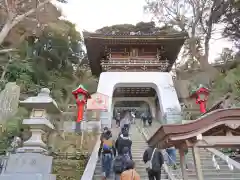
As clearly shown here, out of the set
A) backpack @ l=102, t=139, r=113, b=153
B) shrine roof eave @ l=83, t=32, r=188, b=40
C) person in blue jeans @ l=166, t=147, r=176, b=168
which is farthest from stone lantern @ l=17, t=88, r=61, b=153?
shrine roof eave @ l=83, t=32, r=188, b=40

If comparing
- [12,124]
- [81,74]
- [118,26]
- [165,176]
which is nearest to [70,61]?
[81,74]

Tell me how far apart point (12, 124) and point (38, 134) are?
4083 millimetres

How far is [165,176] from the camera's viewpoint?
24.3 ft

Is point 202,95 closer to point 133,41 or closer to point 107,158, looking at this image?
point 133,41

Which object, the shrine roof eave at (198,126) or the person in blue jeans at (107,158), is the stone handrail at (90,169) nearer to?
the person in blue jeans at (107,158)

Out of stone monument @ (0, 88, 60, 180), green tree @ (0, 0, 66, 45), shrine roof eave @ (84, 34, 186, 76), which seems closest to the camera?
stone monument @ (0, 88, 60, 180)

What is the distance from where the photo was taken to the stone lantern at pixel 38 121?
6.61 meters

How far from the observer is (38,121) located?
679 centimetres

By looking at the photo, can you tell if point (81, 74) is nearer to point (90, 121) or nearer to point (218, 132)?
point (90, 121)

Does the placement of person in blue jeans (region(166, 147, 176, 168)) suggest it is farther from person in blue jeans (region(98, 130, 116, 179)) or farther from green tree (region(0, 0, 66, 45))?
green tree (region(0, 0, 66, 45))

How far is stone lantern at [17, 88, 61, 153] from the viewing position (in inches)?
260

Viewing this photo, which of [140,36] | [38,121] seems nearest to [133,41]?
[140,36]

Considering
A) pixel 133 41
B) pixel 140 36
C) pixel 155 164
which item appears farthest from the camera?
pixel 133 41

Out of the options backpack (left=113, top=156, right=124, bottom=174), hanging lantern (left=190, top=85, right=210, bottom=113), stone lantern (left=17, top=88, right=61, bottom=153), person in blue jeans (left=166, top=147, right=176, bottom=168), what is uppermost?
hanging lantern (left=190, top=85, right=210, bottom=113)
